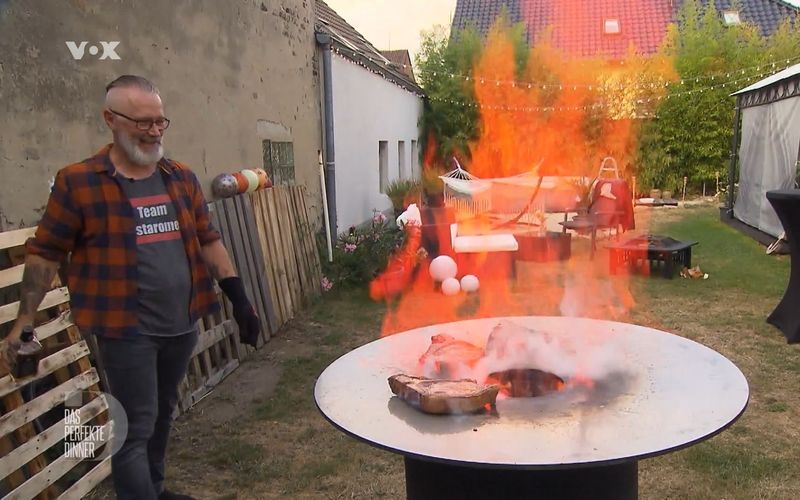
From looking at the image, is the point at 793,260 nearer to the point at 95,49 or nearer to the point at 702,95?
the point at 95,49

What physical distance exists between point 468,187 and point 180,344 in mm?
10436

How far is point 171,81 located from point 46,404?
266cm

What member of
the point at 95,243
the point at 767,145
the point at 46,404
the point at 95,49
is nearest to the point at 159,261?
the point at 95,243

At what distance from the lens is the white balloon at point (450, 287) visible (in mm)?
7262

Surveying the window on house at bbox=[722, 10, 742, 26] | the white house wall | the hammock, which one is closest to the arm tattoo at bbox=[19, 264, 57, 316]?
the white house wall

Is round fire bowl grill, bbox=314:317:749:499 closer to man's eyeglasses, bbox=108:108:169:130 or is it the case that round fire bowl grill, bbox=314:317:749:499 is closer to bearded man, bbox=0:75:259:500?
bearded man, bbox=0:75:259:500

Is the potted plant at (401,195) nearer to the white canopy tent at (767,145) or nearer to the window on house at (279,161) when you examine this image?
the window on house at (279,161)

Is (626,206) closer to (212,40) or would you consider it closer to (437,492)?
(212,40)

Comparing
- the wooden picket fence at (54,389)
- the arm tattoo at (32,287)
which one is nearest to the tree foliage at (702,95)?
the wooden picket fence at (54,389)

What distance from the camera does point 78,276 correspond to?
7.97ft

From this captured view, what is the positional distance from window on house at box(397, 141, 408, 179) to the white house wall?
41 centimetres

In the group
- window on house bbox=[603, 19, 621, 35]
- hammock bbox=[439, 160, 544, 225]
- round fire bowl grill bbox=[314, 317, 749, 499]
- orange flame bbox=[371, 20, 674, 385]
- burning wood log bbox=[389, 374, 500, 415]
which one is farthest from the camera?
window on house bbox=[603, 19, 621, 35]

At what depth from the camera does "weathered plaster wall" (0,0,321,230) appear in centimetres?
326

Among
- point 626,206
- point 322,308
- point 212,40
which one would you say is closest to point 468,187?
point 626,206
